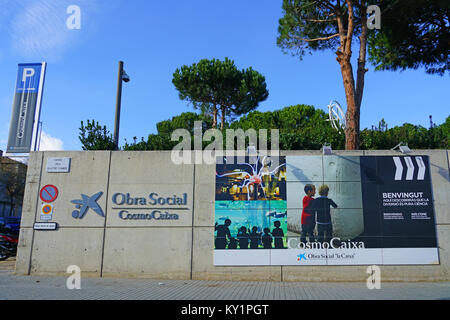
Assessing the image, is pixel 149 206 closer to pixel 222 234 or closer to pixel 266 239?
pixel 222 234

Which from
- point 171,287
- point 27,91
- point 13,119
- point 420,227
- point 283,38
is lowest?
point 171,287

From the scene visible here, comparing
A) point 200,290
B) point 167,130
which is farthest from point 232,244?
point 167,130

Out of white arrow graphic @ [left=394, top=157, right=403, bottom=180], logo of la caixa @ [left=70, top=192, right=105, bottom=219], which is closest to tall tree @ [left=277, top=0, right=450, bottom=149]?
white arrow graphic @ [left=394, top=157, right=403, bottom=180]

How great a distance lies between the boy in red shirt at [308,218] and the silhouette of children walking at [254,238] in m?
1.14

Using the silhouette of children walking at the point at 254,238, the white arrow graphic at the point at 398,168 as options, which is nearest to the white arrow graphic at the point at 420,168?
the white arrow graphic at the point at 398,168

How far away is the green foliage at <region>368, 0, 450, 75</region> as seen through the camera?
12609 mm

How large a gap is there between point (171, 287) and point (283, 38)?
415 inches

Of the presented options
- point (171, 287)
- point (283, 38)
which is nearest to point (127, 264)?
point (171, 287)

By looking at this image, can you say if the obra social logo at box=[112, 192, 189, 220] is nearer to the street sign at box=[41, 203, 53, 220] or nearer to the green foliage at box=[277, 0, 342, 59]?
the street sign at box=[41, 203, 53, 220]

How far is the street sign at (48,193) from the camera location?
9.95 metres

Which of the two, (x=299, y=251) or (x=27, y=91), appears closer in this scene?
(x=299, y=251)

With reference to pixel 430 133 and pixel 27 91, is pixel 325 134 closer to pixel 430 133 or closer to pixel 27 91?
pixel 430 133

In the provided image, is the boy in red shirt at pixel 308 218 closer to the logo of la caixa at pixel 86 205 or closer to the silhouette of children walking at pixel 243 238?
the silhouette of children walking at pixel 243 238
